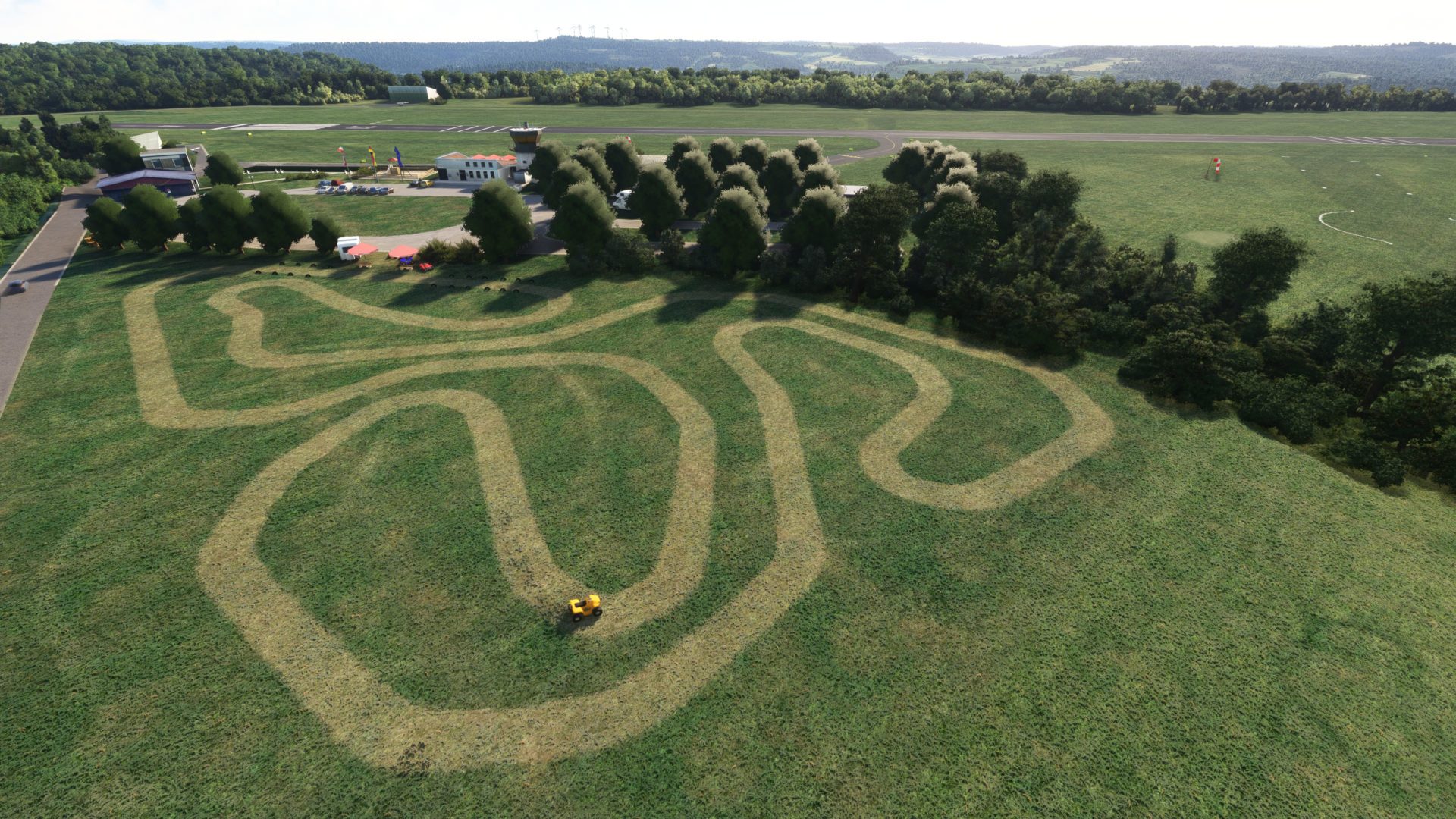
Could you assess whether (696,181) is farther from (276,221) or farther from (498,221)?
(276,221)

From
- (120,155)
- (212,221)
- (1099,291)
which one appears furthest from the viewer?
(120,155)

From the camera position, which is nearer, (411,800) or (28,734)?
(411,800)

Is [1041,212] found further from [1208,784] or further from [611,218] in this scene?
[1208,784]

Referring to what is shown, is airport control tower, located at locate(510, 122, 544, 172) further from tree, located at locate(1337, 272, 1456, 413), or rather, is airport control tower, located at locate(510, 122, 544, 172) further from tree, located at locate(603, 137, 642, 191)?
tree, located at locate(1337, 272, 1456, 413)

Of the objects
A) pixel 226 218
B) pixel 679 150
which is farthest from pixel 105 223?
pixel 679 150

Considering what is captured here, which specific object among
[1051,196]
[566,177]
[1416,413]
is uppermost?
[1051,196]

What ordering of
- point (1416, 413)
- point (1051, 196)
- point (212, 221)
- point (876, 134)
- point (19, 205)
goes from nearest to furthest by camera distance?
point (1416, 413), point (1051, 196), point (212, 221), point (19, 205), point (876, 134)

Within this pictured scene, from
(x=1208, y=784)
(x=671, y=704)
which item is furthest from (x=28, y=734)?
(x=1208, y=784)
